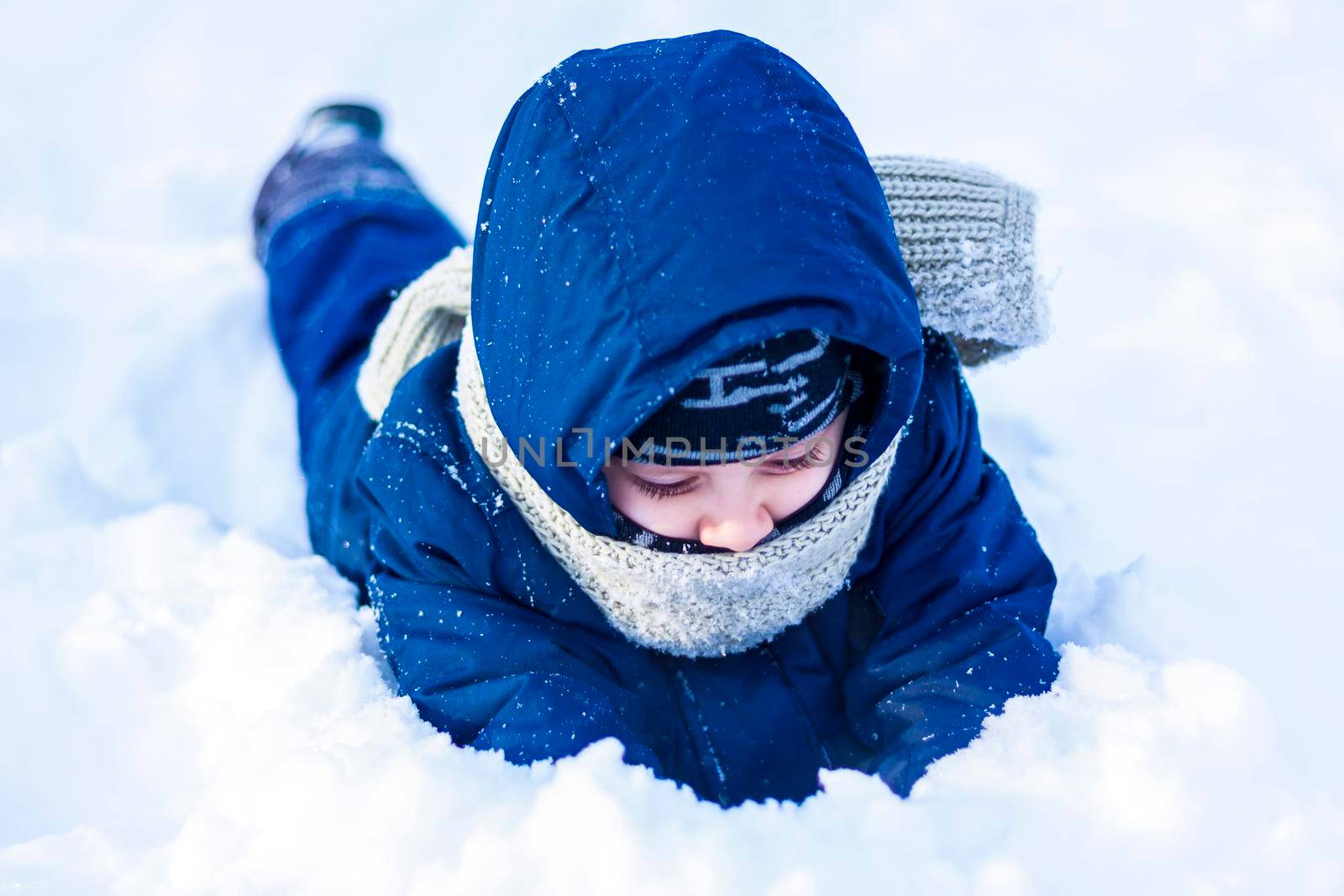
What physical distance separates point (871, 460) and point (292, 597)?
2.19ft

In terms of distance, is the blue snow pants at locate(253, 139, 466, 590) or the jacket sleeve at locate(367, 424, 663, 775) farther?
the blue snow pants at locate(253, 139, 466, 590)

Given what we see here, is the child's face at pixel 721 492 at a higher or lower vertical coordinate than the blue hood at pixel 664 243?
lower

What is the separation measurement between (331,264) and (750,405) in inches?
39.7

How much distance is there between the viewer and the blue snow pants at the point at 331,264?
5.16 ft

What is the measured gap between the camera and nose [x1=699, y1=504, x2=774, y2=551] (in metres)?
0.94

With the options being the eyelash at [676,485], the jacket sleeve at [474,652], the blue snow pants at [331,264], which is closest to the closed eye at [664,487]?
the eyelash at [676,485]

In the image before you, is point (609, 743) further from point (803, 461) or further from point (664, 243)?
point (664, 243)

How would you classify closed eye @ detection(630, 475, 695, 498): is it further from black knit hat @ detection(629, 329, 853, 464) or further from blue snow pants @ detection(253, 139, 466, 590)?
blue snow pants @ detection(253, 139, 466, 590)

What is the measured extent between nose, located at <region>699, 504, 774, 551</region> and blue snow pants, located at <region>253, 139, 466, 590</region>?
0.67m

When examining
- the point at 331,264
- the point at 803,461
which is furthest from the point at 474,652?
the point at 331,264

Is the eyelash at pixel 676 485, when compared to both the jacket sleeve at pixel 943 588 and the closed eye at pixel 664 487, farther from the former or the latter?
the jacket sleeve at pixel 943 588

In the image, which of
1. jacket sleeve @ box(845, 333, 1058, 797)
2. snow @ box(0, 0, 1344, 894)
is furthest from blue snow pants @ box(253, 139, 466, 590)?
jacket sleeve @ box(845, 333, 1058, 797)

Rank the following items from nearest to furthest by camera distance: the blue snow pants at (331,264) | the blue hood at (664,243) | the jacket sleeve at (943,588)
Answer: the blue hood at (664,243) → the jacket sleeve at (943,588) → the blue snow pants at (331,264)

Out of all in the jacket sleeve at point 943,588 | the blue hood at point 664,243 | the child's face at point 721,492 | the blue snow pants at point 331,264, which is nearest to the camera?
the blue hood at point 664,243
